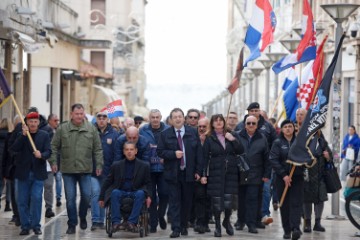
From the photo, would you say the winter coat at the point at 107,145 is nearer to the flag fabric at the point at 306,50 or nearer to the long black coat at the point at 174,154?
the long black coat at the point at 174,154

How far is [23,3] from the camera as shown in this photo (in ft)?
100

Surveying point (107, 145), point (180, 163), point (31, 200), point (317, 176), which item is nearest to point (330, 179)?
point (317, 176)

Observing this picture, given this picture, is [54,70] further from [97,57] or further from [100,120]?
[97,57]

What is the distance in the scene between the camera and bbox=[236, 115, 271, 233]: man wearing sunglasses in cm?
1922

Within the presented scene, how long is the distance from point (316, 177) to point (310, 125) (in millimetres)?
1319

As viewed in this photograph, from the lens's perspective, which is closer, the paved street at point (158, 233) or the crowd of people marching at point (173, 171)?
the crowd of people marching at point (173, 171)

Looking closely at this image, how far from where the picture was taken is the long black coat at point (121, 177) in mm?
18109

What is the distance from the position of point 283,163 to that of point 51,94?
25.1 meters

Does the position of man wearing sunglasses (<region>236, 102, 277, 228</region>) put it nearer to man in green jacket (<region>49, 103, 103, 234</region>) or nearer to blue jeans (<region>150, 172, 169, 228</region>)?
blue jeans (<region>150, 172, 169, 228</region>)

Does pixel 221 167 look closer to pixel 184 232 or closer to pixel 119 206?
pixel 184 232

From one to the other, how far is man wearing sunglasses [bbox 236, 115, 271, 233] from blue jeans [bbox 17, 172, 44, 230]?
3068 mm

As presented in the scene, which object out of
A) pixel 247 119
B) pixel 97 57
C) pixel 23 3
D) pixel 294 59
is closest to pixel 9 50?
pixel 23 3

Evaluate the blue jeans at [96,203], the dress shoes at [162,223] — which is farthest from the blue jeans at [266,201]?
the blue jeans at [96,203]

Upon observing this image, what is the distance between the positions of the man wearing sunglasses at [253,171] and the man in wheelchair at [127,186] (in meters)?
1.70
